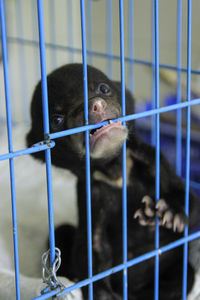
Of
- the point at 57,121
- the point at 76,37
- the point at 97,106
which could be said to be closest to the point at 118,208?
the point at 57,121

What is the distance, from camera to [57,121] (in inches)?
48.6

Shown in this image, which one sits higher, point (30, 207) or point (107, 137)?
point (107, 137)

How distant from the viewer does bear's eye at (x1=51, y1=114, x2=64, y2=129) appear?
1.23 metres

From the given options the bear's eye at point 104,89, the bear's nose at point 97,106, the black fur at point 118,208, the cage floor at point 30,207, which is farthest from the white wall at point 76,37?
the bear's nose at point 97,106

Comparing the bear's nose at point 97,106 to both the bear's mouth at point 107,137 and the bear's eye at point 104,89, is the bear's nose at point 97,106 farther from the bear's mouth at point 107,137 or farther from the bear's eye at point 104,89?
the bear's eye at point 104,89

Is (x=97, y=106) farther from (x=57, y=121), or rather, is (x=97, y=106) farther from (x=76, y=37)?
(x=76, y=37)

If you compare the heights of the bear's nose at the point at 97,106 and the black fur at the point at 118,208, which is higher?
the bear's nose at the point at 97,106

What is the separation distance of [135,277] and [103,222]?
0.71ft

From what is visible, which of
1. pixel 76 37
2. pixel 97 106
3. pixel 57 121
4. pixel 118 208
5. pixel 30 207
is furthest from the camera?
pixel 76 37

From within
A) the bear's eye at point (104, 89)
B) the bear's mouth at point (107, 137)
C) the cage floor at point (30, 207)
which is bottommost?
the cage floor at point (30, 207)

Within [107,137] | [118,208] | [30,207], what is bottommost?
[30,207]

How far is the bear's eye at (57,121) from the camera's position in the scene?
1.23 meters

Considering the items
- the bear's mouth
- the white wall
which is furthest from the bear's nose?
the white wall

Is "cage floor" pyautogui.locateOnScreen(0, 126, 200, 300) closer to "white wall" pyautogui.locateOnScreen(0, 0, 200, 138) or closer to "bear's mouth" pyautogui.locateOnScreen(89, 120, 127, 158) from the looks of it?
"bear's mouth" pyautogui.locateOnScreen(89, 120, 127, 158)
